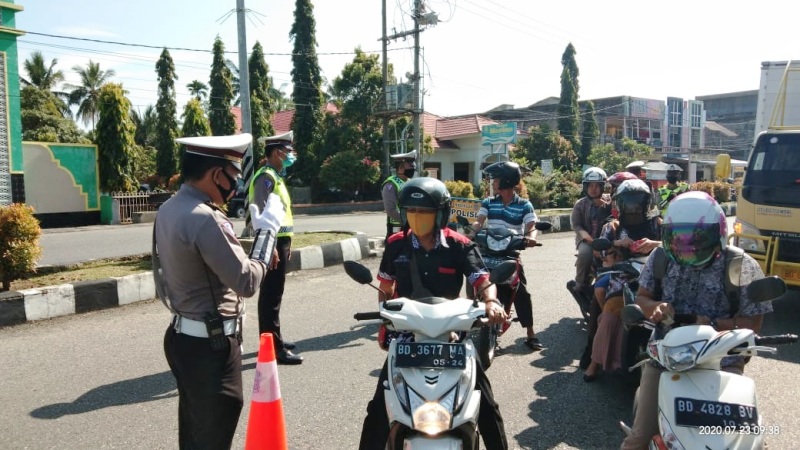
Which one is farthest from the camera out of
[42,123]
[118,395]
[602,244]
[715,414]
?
[42,123]

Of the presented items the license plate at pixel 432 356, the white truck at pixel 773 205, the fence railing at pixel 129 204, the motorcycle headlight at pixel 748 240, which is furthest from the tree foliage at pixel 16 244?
the fence railing at pixel 129 204

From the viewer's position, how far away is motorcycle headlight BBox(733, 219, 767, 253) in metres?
6.85

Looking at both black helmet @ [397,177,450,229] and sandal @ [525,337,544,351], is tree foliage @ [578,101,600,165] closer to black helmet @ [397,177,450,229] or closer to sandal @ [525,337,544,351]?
sandal @ [525,337,544,351]

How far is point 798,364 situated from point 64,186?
838 inches

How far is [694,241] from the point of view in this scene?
2.79 m

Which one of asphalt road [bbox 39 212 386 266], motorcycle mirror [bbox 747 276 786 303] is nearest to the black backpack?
motorcycle mirror [bbox 747 276 786 303]

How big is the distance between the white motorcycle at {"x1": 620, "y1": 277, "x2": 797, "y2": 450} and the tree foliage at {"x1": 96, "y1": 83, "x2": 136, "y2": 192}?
70.8 ft

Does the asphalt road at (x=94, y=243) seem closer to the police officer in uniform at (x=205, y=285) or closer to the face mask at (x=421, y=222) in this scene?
the police officer in uniform at (x=205, y=285)

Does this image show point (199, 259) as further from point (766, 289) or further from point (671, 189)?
point (671, 189)

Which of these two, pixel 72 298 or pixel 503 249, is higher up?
pixel 503 249

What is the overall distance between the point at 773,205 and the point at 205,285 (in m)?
6.86

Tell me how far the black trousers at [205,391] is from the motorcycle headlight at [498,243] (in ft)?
Result: 10.6

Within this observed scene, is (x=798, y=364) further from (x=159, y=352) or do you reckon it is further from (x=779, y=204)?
(x=159, y=352)

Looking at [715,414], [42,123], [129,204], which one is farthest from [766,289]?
[42,123]
